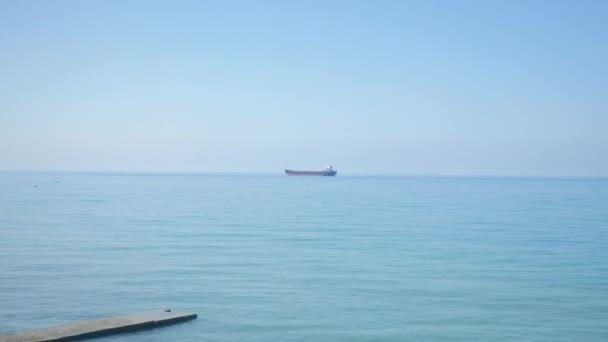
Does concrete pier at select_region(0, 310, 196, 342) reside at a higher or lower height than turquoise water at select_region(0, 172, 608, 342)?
lower

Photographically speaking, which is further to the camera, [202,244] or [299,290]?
[202,244]

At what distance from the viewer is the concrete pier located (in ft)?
55.3

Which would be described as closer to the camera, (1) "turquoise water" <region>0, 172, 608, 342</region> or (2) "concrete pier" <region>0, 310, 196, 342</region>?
(2) "concrete pier" <region>0, 310, 196, 342</region>

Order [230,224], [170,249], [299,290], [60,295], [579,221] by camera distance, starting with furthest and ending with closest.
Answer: [579,221]
[230,224]
[170,249]
[299,290]
[60,295]

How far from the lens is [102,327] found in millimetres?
18031

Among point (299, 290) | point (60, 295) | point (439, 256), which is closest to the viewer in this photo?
point (60, 295)

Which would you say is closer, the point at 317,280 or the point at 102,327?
the point at 102,327

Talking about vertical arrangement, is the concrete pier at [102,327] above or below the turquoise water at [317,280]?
below

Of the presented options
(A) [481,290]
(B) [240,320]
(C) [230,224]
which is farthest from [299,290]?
(C) [230,224]

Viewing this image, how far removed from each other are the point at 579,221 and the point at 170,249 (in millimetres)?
41250

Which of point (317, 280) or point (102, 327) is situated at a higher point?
point (317, 280)

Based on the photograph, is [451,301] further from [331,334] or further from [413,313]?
[331,334]

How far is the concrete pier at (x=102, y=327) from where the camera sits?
1684 cm

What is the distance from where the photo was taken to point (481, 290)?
83.6 feet
